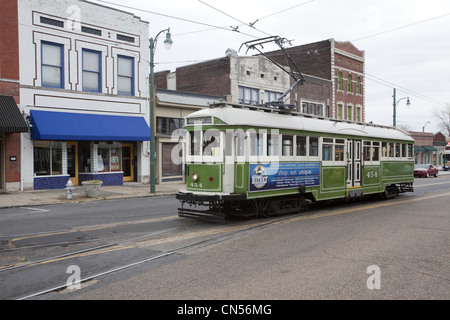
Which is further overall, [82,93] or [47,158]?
[82,93]

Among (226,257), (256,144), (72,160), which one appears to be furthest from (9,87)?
(226,257)

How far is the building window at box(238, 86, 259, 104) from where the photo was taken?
30.6 meters

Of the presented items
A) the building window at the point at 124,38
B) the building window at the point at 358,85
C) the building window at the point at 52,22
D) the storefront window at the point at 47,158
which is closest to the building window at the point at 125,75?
the building window at the point at 124,38

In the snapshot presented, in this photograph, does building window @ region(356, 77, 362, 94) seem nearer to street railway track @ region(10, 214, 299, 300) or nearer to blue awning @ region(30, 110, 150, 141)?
blue awning @ region(30, 110, 150, 141)

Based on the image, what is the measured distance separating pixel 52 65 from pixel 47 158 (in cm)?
455

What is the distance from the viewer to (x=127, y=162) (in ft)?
76.8

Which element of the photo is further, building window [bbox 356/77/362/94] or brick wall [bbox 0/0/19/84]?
building window [bbox 356/77/362/94]

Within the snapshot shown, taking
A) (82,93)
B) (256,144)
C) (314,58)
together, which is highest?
(314,58)

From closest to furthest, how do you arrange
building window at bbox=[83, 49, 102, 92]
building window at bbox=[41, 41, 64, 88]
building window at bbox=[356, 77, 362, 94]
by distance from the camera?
building window at bbox=[41, 41, 64, 88] → building window at bbox=[83, 49, 102, 92] → building window at bbox=[356, 77, 362, 94]

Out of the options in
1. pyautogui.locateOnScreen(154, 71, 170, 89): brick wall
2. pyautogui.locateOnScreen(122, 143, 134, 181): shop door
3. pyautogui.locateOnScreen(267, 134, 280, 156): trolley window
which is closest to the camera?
pyautogui.locateOnScreen(267, 134, 280, 156): trolley window

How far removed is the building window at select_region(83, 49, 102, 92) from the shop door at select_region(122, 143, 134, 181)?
3.72 metres

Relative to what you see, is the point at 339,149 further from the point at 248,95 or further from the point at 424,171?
the point at 424,171

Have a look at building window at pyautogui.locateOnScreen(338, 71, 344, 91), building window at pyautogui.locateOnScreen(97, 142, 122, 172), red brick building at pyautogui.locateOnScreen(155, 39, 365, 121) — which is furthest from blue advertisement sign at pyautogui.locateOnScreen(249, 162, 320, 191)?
building window at pyautogui.locateOnScreen(338, 71, 344, 91)
